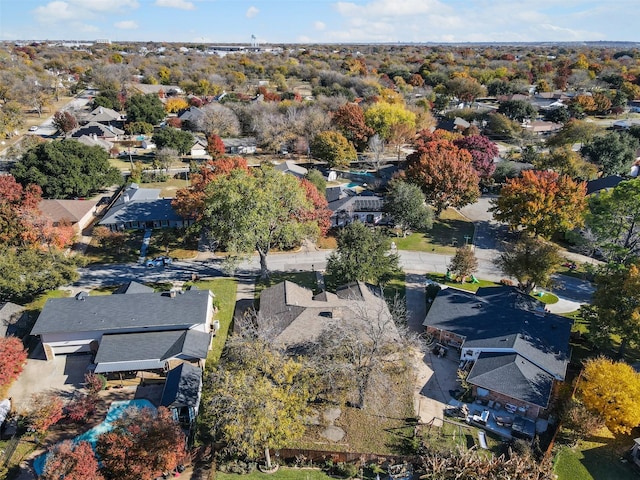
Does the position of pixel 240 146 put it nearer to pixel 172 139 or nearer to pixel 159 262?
pixel 172 139

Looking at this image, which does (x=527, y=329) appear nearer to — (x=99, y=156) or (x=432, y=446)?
(x=432, y=446)

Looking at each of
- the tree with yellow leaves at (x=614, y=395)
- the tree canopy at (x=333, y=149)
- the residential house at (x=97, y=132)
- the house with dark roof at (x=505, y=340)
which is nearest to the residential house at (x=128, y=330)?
the house with dark roof at (x=505, y=340)

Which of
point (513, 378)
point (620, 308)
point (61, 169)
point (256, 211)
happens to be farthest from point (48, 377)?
point (620, 308)

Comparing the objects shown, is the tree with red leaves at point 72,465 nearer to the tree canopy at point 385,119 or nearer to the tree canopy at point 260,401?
the tree canopy at point 260,401

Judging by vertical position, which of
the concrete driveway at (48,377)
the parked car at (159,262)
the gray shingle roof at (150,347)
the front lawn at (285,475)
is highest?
the gray shingle roof at (150,347)

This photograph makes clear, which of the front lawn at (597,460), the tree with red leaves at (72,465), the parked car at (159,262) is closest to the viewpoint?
the tree with red leaves at (72,465)

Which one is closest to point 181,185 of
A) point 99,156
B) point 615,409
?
point 99,156

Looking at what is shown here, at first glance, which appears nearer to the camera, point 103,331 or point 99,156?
point 103,331
